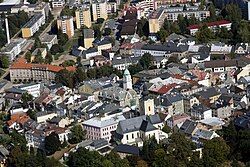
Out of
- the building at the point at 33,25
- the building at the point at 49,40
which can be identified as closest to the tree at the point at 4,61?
the building at the point at 49,40

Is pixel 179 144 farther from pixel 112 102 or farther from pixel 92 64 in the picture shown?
pixel 92 64

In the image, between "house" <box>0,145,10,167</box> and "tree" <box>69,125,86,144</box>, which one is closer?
"house" <box>0,145,10,167</box>

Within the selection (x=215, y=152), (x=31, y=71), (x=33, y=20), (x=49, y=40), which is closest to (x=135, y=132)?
(x=215, y=152)

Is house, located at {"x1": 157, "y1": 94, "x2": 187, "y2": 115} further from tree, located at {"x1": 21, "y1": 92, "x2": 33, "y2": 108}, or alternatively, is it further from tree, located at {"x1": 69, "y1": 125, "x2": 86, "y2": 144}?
tree, located at {"x1": 21, "y1": 92, "x2": 33, "y2": 108}

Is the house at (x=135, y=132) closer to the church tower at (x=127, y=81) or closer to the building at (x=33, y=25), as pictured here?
the church tower at (x=127, y=81)

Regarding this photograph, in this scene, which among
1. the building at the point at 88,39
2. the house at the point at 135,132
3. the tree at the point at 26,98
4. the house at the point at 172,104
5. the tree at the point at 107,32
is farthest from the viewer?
the tree at the point at 107,32

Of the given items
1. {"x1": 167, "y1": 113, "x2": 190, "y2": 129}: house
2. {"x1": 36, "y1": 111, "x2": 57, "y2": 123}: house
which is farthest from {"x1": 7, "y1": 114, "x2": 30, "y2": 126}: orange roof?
{"x1": 167, "y1": 113, "x2": 190, "y2": 129}: house
